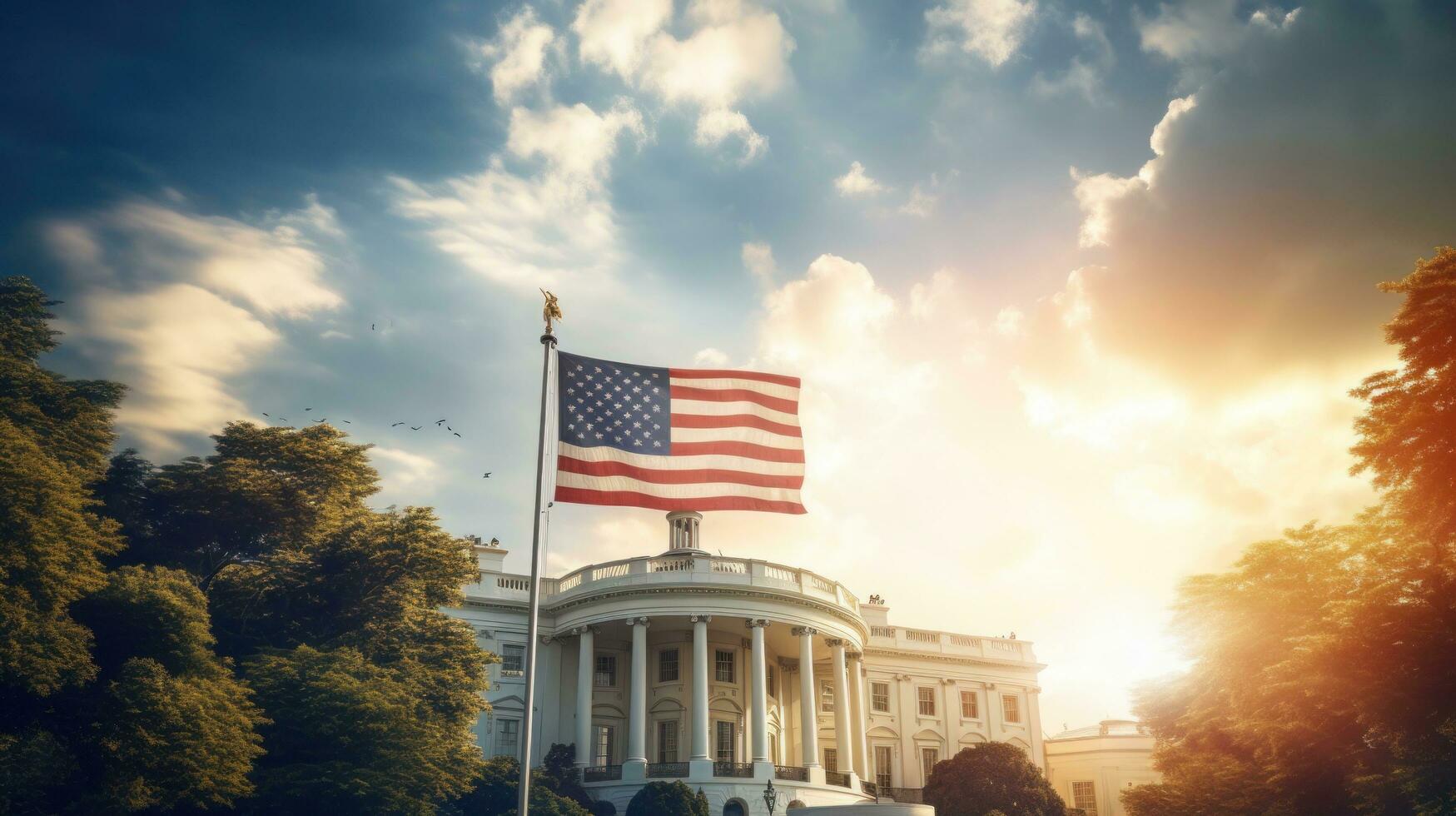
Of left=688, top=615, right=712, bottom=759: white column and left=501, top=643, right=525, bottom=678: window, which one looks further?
left=501, top=643, right=525, bottom=678: window

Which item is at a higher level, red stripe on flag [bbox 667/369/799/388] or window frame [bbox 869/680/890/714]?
red stripe on flag [bbox 667/369/799/388]

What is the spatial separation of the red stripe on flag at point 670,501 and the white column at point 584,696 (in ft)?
87.3

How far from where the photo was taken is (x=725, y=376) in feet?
76.1

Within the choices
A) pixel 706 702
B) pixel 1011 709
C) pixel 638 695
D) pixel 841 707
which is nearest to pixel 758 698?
pixel 706 702

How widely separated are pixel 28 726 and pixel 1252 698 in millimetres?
35845

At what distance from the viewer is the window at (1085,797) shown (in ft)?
202

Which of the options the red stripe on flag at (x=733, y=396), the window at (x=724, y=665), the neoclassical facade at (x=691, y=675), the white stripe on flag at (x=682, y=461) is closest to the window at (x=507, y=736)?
the neoclassical facade at (x=691, y=675)

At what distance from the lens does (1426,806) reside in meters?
25.8

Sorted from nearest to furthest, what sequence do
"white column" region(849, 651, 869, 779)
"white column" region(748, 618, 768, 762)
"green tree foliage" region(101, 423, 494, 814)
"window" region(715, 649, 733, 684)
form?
"green tree foliage" region(101, 423, 494, 814), "white column" region(748, 618, 768, 762), "window" region(715, 649, 733, 684), "white column" region(849, 651, 869, 779)

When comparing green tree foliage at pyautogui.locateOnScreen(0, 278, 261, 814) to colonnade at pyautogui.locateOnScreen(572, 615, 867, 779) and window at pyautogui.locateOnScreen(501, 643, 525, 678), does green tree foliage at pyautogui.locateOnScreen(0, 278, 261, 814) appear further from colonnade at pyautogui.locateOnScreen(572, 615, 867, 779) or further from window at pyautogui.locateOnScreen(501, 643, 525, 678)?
window at pyautogui.locateOnScreen(501, 643, 525, 678)

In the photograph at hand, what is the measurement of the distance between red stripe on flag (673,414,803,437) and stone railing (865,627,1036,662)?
3960cm

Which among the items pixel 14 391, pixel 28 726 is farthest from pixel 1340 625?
pixel 14 391

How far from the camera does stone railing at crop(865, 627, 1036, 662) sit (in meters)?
61.7

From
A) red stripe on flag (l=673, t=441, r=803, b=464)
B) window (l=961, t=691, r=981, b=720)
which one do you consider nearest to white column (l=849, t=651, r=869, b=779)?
window (l=961, t=691, r=981, b=720)
